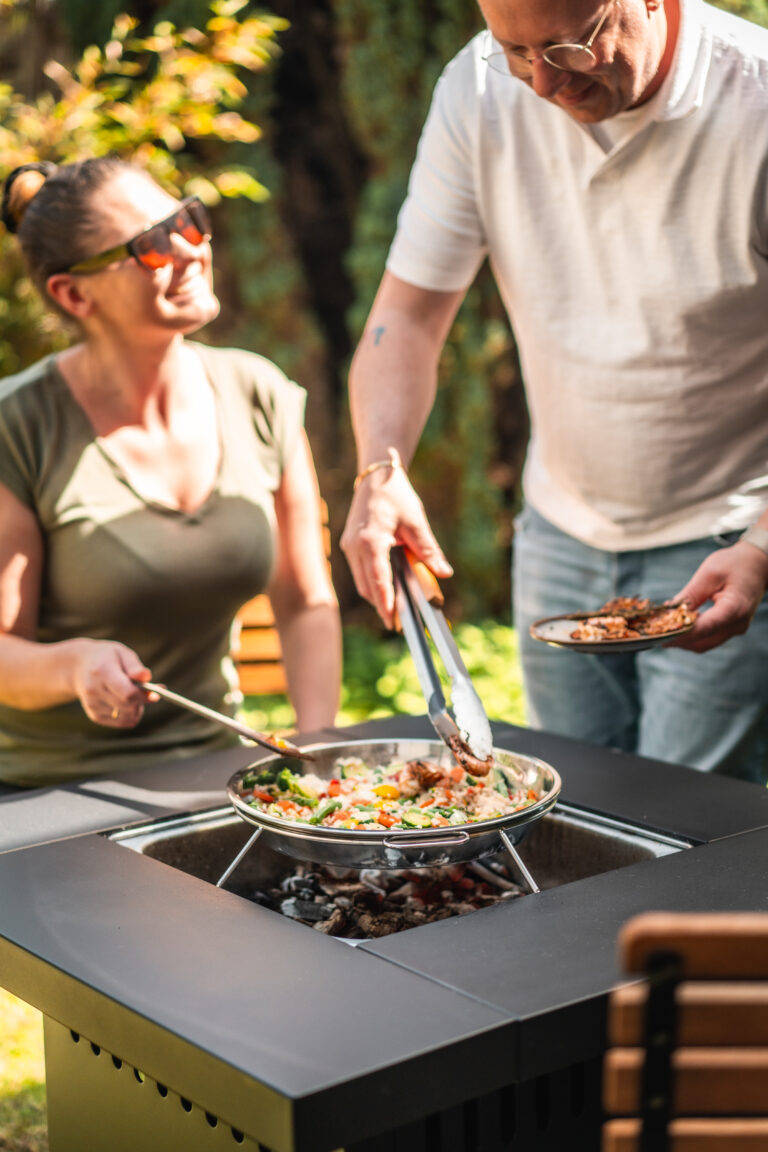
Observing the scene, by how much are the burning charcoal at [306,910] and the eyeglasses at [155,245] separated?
1205 millimetres

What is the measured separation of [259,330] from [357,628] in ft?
4.81

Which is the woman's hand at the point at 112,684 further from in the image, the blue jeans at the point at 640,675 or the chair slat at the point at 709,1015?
the chair slat at the point at 709,1015

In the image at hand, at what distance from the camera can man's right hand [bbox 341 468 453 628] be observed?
1.92m

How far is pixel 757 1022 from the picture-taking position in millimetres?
822

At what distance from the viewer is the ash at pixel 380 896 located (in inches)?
62.3

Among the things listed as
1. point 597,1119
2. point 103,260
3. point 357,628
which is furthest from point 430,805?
point 357,628

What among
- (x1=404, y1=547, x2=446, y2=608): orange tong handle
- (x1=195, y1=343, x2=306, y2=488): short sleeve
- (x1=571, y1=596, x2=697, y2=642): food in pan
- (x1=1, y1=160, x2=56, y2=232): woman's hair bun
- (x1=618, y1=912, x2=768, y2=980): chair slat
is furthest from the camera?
(x1=195, y1=343, x2=306, y2=488): short sleeve

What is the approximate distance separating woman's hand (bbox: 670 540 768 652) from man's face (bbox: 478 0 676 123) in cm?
72

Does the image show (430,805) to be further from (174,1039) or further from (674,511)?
(674,511)

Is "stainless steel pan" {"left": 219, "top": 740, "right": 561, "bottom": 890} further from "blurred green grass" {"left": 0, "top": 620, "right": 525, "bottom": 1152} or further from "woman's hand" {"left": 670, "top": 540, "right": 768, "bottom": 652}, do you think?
"blurred green grass" {"left": 0, "top": 620, "right": 525, "bottom": 1152}

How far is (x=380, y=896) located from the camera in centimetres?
167

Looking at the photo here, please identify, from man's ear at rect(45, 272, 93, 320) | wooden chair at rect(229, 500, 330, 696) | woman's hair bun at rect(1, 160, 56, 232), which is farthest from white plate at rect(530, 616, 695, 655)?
wooden chair at rect(229, 500, 330, 696)

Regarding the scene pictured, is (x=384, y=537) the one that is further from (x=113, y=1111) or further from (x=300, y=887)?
(x=113, y=1111)

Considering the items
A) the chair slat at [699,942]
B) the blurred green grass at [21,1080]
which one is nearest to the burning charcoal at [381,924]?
the chair slat at [699,942]
